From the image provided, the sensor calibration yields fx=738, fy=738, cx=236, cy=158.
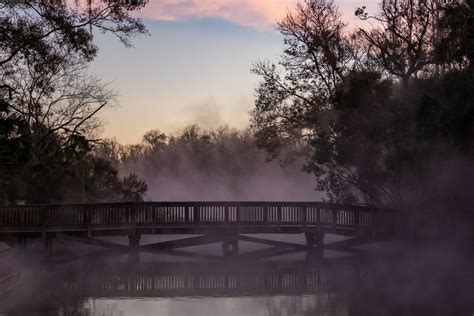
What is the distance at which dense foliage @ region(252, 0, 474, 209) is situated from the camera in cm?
2617

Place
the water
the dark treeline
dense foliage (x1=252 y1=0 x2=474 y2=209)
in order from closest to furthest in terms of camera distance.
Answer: the water → dense foliage (x1=252 y1=0 x2=474 y2=209) → the dark treeline

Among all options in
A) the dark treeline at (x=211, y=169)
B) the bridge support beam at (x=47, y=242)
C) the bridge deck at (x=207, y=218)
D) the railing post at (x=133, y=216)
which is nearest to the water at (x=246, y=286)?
the bridge support beam at (x=47, y=242)

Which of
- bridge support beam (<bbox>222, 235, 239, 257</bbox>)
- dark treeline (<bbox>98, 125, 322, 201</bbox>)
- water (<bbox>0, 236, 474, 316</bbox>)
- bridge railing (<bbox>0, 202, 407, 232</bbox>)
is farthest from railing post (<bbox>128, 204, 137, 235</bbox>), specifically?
dark treeline (<bbox>98, 125, 322, 201</bbox>)

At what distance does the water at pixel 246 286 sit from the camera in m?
18.0

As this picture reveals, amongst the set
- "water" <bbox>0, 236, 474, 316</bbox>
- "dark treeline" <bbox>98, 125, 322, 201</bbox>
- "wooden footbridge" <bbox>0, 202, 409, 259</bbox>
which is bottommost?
"water" <bbox>0, 236, 474, 316</bbox>

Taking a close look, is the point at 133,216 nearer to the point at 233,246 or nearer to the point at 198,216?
the point at 198,216

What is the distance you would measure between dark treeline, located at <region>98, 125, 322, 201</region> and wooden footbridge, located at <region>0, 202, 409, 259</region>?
33.4 m

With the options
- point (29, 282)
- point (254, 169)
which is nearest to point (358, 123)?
point (29, 282)

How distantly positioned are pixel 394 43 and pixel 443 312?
1888 cm

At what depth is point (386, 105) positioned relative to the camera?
1190 inches

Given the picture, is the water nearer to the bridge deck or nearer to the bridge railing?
the bridge deck

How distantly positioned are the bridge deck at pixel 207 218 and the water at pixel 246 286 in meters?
1.32

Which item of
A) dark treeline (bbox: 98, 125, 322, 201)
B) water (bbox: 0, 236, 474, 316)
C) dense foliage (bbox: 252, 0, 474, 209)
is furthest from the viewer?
dark treeline (bbox: 98, 125, 322, 201)

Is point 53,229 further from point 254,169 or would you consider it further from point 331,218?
point 254,169
